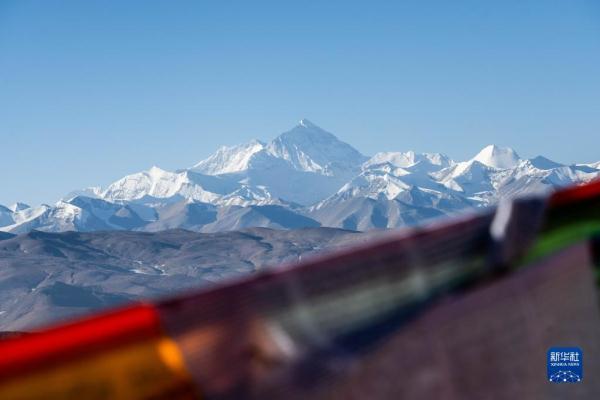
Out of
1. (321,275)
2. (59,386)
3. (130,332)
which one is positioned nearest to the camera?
(59,386)

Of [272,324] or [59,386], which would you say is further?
[272,324]

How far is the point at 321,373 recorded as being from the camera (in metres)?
2.10

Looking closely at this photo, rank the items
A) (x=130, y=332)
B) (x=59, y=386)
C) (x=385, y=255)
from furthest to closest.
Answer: (x=385, y=255), (x=130, y=332), (x=59, y=386)

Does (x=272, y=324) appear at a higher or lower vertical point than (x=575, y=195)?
lower

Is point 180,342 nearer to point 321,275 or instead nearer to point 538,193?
point 321,275

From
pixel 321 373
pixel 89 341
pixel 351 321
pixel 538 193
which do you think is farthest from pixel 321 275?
pixel 538 193

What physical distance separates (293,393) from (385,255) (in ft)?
1.89

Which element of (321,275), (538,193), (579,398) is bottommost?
(579,398)

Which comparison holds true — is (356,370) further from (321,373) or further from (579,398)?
(579,398)

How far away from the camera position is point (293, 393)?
2066 mm

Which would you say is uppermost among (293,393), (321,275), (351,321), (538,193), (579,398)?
(538,193)

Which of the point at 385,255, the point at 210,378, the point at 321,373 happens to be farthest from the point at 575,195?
the point at 210,378

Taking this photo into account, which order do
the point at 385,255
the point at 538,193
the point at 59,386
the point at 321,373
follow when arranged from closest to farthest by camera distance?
the point at 59,386 → the point at 321,373 → the point at 385,255 → the point at 538,193

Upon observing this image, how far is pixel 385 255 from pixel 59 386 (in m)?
1.05
